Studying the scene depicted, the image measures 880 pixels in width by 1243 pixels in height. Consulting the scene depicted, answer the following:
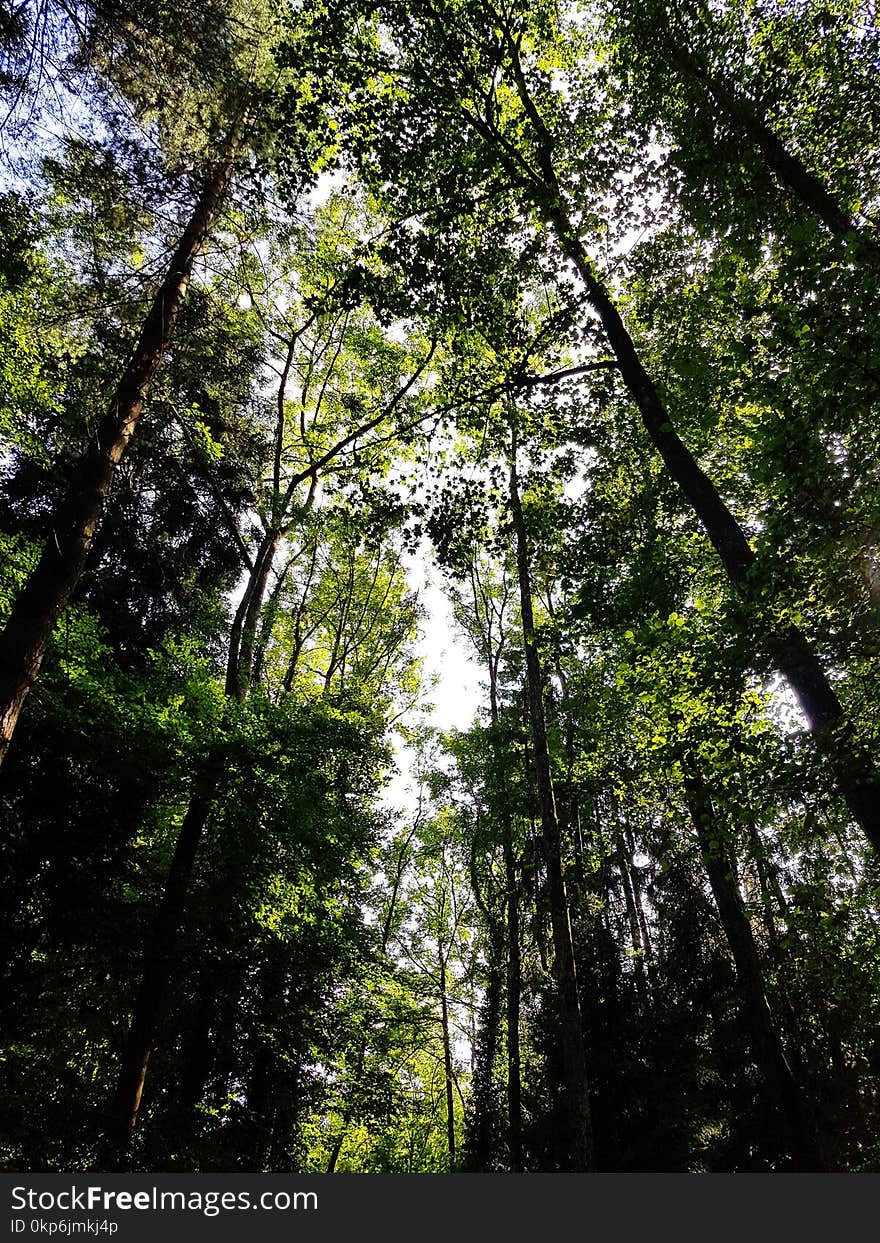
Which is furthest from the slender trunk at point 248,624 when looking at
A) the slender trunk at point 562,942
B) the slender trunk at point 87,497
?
the slender trunk at point 562,942

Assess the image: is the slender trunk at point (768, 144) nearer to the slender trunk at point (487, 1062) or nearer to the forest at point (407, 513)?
the forest at point (407, 513)

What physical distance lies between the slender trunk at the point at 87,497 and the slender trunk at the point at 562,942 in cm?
482

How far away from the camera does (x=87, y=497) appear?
6309 mm

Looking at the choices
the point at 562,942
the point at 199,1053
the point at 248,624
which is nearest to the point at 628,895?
the point at 562,942

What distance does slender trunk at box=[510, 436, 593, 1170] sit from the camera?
6.94 metres


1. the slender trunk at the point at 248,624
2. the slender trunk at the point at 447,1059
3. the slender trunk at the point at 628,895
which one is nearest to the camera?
the slender trunk at the point at 248,624

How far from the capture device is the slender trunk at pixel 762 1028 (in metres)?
8.57

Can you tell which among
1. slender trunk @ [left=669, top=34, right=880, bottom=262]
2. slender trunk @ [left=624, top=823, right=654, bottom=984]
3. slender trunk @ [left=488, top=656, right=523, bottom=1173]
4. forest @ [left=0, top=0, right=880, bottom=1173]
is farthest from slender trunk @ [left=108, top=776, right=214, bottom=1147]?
slender trunk @ [left=624, top=823, right=654, bottom=984]

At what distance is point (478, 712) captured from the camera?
2014cm

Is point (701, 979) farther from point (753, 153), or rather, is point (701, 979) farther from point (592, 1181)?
point (753, 153)

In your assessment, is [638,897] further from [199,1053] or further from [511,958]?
[199,1053]

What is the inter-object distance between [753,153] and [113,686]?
9516mm

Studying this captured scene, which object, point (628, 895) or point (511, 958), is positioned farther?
point (628, 895)

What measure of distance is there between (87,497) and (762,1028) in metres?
12.0
